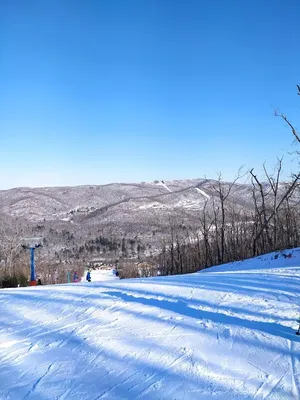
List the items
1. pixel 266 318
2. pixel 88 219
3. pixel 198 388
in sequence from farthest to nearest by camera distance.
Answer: pixel 88 219 < pixel 266 318 < pixel 198 388

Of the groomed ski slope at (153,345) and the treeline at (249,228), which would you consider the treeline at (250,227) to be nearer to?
the treeline at (249,228)

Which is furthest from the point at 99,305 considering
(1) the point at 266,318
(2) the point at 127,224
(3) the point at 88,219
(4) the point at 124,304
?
(3) the point at 88,219

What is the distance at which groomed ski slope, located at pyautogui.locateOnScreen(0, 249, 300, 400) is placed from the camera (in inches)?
120

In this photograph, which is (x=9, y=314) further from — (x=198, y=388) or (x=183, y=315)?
(x=198, y=388)

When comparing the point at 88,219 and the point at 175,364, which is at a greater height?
the point at 88,219

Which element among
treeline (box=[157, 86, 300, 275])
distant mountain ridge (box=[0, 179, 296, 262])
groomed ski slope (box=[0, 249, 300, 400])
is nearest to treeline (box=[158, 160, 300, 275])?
treeline (box=[157, 86, 300, 275])

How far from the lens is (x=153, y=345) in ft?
13.1

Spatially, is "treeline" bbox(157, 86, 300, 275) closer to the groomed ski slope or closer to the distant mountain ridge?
the groomed ski slope

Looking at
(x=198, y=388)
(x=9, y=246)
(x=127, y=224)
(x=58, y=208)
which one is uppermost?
(x=58, y=208)

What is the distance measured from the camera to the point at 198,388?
9.88ft

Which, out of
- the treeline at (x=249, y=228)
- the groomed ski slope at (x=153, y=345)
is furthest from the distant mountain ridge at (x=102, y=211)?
the groomed ski slope at (x=153, y=345)

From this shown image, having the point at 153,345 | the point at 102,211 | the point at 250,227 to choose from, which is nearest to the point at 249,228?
the point at 250,227

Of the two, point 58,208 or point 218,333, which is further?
point 58,208

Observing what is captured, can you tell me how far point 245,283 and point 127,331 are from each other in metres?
3.77
